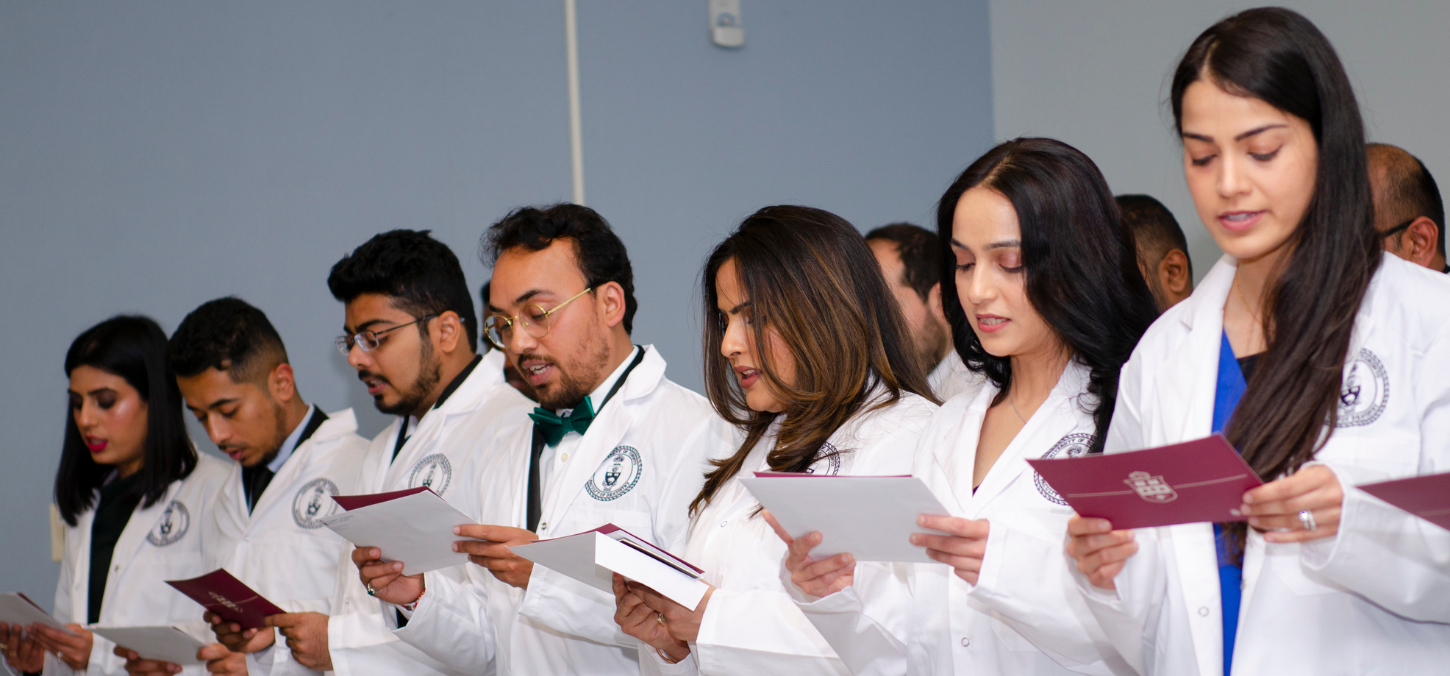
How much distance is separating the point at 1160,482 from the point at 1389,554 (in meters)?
0.30

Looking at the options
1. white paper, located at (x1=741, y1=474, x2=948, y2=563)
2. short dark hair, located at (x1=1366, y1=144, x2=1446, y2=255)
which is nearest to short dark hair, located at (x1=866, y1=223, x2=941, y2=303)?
short dark hair, located at (x1=1366, y1=144, x2=1446, y2=255)

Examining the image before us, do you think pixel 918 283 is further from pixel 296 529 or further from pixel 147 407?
pixel 147 407

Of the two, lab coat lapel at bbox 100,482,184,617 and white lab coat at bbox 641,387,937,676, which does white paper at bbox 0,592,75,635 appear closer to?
lab coat lapel at bbox 100,482,184,617

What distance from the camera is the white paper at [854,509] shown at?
1614 mm

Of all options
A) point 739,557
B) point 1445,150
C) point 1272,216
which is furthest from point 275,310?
point 1445,150

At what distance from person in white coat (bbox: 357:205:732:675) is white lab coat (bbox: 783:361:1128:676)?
2.29 feet

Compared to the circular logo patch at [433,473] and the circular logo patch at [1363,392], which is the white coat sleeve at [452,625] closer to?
the circular logo patch at [433,473]

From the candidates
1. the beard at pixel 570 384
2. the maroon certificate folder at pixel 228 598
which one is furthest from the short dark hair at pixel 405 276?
the maroon certificate folder at pixel 228 598

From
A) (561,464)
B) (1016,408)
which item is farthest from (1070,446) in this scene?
(561,464)

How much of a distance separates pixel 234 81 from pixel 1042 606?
3965mm

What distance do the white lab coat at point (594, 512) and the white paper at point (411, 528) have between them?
0.21 metres

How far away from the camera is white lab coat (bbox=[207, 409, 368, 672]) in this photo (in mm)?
3506

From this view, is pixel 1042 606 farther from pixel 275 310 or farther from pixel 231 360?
pixel 275 310

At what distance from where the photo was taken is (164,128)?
14.5ft
